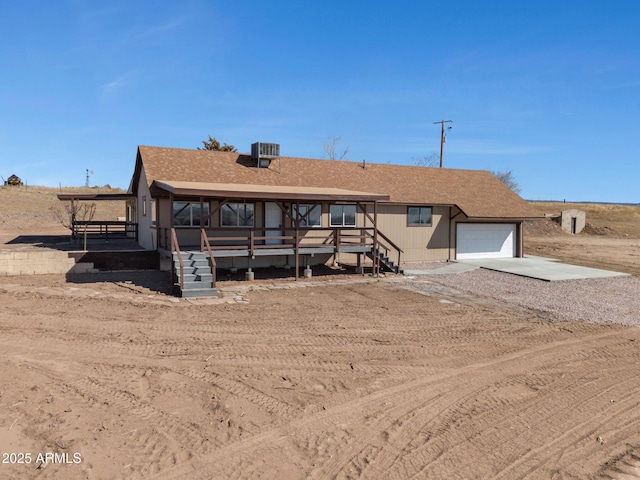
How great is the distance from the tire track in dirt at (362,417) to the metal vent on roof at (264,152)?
14.9m

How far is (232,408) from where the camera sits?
5773 millimetres

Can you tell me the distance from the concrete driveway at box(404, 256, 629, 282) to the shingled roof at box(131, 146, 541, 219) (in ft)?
7.57

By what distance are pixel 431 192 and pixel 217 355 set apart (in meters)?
17.2

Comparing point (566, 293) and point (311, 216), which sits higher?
point (311, 216)

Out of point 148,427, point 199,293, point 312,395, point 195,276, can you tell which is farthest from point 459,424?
point 195,276

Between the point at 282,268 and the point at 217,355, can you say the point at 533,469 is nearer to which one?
the point at 217,355

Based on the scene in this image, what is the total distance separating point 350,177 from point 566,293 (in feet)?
37.1

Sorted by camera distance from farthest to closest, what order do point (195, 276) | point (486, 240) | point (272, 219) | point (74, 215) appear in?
point (486, 240) < point (74, 215) < point (272, 219) < point (195, 276)

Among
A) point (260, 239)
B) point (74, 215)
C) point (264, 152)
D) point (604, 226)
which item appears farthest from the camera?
point (604, 226)

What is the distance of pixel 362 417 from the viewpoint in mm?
5633

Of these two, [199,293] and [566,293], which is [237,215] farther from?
[566,293]

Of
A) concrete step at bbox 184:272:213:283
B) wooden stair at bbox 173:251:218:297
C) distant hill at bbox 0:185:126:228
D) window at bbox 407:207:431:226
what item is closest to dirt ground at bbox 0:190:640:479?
wooden stair at bbox 173:251:218:297

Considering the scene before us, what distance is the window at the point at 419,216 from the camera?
70.9 feet

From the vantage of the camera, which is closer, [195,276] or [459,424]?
[459,424]
